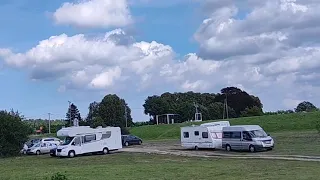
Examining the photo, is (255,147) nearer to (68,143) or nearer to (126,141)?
(68,143)

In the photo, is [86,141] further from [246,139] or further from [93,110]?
[93,110]

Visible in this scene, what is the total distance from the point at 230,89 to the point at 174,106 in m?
19.6

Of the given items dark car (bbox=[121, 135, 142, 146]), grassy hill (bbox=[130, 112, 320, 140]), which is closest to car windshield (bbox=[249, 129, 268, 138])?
dark car (bbox=[121, 135, 142, 146])

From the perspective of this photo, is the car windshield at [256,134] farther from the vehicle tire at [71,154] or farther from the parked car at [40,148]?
the parked car at [40,148]

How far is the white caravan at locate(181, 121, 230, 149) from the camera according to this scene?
166ft

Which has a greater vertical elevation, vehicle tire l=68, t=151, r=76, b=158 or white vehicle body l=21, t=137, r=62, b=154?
white vehicle body l=21, t=137, r=62, b=154

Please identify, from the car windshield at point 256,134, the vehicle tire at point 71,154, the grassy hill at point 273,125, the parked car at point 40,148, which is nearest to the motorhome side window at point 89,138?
the vehicle tire at point 71,154

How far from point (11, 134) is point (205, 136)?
74.5 ft

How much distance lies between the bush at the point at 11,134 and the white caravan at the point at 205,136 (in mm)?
19609

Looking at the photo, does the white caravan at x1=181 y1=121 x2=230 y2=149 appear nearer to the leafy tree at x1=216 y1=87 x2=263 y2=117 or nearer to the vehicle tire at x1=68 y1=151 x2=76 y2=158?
the vehicle tire at x1=68 y1=151 x2=76 y2=158

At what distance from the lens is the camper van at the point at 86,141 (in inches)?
1993

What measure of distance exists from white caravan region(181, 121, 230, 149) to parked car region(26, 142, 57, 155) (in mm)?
17172

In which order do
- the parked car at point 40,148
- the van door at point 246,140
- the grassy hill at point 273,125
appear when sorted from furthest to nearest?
the grassy hill at point 273,125 → the parked car at point 40,148 → the van door at point 246,140

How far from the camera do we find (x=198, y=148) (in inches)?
2063
